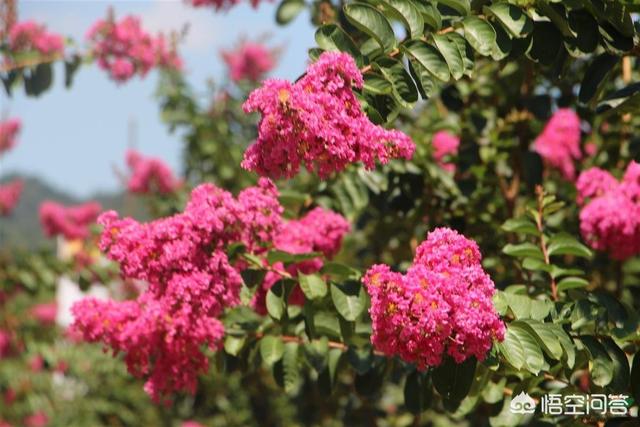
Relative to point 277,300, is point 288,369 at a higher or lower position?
lower

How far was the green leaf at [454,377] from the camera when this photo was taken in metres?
1.52

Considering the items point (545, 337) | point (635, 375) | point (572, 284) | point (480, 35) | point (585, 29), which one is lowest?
point (635, 375)

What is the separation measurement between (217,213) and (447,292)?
20.7 inches

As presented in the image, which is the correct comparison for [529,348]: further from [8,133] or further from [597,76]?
[8,133]

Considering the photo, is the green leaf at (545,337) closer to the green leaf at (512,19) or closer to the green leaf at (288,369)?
the green leaf at (512,19)

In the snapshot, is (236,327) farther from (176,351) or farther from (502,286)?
(502,286)

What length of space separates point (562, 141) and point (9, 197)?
14.2ft

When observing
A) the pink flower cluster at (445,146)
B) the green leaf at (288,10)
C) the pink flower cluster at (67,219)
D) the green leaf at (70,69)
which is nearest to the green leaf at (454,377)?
the pink flower cluster at (445,146)

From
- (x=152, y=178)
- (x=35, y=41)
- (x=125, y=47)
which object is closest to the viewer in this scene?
(x=35, y=41)

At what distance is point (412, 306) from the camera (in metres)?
1.38

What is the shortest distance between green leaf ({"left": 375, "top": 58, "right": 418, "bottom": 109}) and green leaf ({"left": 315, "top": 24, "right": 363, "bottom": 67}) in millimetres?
55

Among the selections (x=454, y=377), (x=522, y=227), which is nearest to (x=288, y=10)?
(x=522, y=227)

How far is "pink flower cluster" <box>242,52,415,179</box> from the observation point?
144 centimetres

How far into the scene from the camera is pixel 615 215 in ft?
7.11
